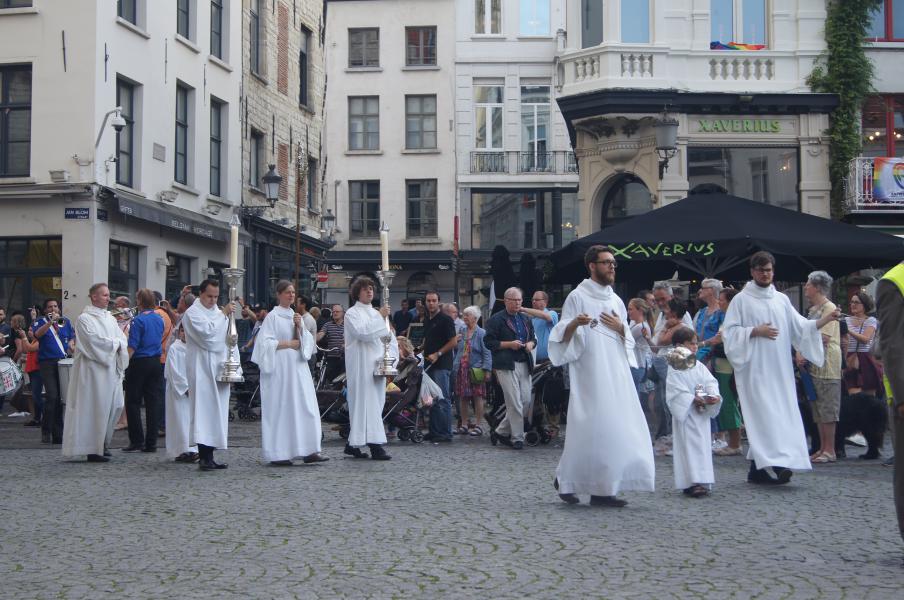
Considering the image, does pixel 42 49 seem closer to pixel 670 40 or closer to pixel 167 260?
pixel 167 260

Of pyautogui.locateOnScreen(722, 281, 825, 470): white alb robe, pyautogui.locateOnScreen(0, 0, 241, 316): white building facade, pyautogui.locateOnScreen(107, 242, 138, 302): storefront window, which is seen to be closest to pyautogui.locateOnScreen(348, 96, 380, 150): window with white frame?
pyautogui.locateOnScreen(0, 0, 241, 316): white building facade

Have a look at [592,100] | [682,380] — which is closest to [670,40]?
[592,100]

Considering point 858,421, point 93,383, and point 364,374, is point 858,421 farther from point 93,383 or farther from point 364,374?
point 93,383

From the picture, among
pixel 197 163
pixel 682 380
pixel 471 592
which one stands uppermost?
pixel 197 163

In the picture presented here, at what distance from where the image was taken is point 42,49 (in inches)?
981

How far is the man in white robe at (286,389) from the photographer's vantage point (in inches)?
519

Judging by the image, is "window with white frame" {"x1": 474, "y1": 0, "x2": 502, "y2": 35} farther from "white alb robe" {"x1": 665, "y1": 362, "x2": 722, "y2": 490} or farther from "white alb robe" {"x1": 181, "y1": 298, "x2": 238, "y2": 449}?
"white alb robe" {"x1": 665, "y1": 362, "x2": 722, "y2": 490}

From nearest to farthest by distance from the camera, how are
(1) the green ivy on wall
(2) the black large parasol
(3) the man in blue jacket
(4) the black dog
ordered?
(4) the black dog, (3) the man in blue jacket, (2) the black large parasol, (1) the green ivy on wall

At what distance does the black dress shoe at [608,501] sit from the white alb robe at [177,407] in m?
5.33

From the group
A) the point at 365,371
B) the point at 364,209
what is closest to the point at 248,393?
the point at 365,371

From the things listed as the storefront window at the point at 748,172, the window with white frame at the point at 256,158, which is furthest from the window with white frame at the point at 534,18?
the storefront window at the point at 748,172

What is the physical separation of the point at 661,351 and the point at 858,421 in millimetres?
2359

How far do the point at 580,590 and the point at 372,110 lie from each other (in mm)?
43969

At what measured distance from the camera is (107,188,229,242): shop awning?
990 inches
